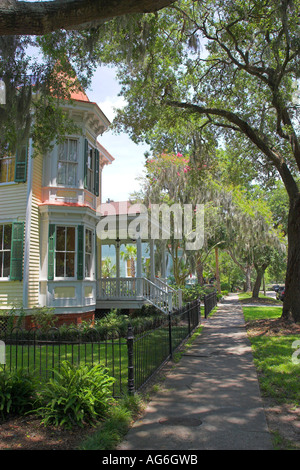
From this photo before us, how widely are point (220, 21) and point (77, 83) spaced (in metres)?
5.77

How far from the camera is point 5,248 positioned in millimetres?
12898

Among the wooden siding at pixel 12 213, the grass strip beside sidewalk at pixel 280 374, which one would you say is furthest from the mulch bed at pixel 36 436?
the wooden siding at pixel 12 213

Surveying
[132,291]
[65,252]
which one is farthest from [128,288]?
[65,252]

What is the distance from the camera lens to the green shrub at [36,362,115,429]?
15.3ft

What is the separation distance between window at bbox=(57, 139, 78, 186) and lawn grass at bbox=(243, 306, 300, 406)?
28.9 feet

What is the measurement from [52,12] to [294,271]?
38.2 ft

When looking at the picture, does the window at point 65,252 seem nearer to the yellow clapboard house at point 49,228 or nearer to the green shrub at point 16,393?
the yellow clapboard house at point 49,228

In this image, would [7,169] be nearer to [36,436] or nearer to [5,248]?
[5,248]

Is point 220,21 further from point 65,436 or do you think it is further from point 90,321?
point 65,436

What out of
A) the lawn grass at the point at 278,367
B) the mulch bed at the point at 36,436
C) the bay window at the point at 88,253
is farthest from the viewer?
the bay window at the point at 88,253

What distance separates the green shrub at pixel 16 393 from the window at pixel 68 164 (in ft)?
30.3

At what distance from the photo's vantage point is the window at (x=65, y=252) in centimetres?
1309

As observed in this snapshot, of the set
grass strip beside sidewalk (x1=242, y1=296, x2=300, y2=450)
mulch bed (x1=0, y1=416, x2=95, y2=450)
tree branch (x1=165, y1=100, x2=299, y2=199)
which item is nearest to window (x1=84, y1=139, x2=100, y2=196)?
tree branch (x1=165, y1=100, x2=299, y2=199)

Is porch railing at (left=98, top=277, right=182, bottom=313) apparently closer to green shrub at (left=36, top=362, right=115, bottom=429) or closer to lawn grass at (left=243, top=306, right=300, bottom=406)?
lawn grass at (left=243, top=306, right=300, bottom=406)
